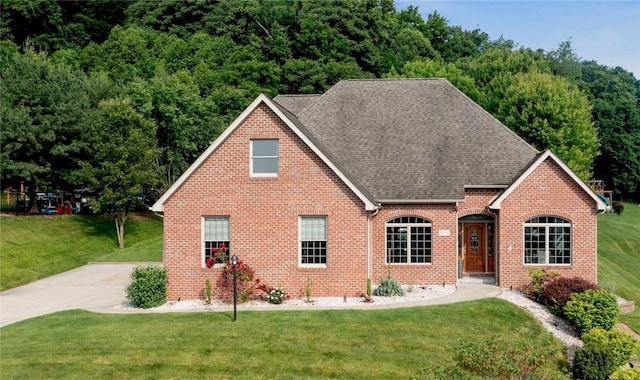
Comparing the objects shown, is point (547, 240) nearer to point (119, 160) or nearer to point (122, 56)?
point (119, 160)

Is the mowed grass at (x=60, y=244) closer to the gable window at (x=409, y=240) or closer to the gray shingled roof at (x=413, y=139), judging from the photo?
the gray shingled roof at (x=413, y=139)

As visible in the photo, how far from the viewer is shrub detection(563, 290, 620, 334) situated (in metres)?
17.9

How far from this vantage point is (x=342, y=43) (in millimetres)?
62000

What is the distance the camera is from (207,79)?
60250 millimetres

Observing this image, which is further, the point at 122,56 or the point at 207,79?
the point at 122,56

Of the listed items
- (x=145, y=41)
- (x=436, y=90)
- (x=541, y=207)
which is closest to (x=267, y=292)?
(x=541, y=207)

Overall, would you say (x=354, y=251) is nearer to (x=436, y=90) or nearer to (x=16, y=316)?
(x=436, y=90)

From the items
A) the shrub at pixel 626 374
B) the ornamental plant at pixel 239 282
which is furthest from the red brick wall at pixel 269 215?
the shrub at pixel 626 374

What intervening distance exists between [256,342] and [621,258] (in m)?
29.4

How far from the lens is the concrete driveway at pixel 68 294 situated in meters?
21.4

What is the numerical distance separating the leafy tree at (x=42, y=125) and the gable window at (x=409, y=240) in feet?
89.3

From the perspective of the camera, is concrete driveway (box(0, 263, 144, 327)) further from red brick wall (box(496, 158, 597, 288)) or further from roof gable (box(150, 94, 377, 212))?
red brick wall (box(496, 158, 597, 288))

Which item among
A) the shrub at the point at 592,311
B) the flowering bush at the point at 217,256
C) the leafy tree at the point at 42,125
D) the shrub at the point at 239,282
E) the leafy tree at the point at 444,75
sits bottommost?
the shrub at the point at 592,311

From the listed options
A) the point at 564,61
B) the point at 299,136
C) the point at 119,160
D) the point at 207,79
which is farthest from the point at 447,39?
the point at 299,136
